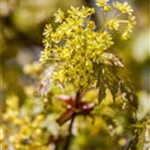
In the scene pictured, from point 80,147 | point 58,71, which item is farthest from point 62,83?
point 80,147

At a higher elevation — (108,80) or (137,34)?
(137,34)

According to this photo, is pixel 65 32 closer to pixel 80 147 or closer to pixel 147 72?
pixel 80 147

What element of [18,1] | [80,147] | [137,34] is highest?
[18,1]

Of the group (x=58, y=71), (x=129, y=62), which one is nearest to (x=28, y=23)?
(x=129, y=62)

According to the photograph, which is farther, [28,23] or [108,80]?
[28,23]

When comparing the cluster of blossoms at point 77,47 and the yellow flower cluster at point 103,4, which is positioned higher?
the yellow flower cluster at point 103,4

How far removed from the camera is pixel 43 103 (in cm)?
140

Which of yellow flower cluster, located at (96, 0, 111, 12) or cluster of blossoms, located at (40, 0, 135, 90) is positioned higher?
yellow flower cluster, located at (96, 0, 111, 12)

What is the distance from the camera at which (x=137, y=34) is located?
7.90 ft

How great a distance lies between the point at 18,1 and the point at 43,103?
0.95m

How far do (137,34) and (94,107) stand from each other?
1.14m

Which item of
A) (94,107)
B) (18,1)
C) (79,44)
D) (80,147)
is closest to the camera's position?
(79,44)

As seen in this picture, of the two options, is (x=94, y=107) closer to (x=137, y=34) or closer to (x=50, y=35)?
(x=50, y=35)

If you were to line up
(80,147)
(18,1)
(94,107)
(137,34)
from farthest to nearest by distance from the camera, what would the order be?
Answer: 1. (137,34)
2. (18,1)
3. (80,147)
4. (94,107)
